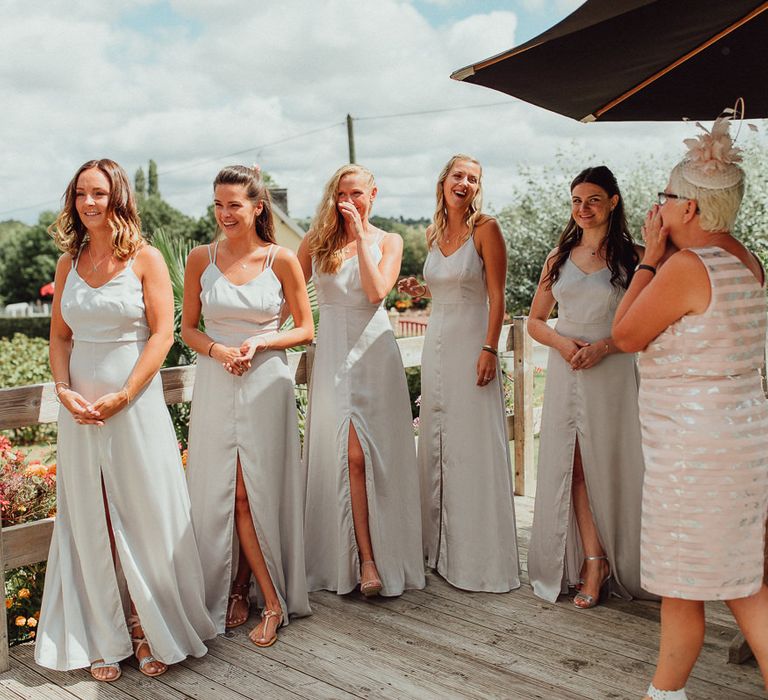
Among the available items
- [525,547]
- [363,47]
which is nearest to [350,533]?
[525,547]

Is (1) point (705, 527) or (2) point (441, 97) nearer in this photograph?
(1) point (705, 527)

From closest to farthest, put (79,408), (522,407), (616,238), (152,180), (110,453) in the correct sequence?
(79,408), (110,453), (616,238), (522,407), (152,180)

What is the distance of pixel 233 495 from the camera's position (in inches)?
149

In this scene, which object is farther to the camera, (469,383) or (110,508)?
(469,383)

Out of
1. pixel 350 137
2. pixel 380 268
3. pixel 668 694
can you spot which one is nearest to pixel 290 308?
pixel 380 268

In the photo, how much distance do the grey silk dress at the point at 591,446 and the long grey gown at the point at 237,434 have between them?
1278 mm

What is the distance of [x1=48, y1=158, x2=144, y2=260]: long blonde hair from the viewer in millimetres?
3383

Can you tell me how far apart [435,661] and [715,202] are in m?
2.09

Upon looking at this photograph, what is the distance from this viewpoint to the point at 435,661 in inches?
137

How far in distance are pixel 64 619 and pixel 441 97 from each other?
92.5m

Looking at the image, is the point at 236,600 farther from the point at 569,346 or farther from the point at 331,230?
the point at 569,346

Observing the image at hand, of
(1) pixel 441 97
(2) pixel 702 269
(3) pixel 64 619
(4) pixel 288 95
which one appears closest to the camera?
(2) pixel 702 269

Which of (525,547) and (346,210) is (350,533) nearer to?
(525,547)

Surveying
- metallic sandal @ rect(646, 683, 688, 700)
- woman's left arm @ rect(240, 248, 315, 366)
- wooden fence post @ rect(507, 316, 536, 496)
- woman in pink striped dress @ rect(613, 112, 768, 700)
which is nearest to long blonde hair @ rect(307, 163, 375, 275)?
woman's left arm @ rect(240, 248, 315, 366)
